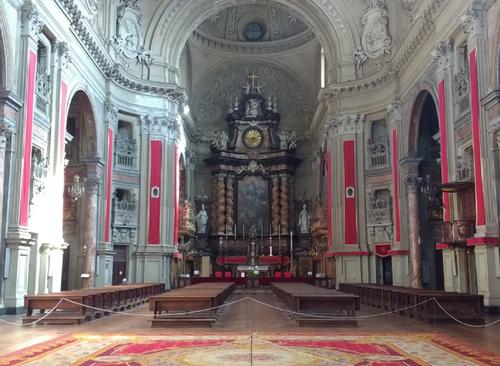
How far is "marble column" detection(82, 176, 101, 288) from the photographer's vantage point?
2103 cm

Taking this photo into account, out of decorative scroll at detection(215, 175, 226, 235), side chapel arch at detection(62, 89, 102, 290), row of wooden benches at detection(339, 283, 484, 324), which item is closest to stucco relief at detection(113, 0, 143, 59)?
side chapel arch at detection(62, 89, 102, 290)

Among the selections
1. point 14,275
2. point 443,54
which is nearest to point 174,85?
point 443,54

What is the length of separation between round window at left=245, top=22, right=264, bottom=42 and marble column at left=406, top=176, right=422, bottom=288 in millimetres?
18091

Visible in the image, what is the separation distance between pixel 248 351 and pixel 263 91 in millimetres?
30875

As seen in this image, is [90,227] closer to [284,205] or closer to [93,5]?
[93,5]

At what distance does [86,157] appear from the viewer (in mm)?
22047

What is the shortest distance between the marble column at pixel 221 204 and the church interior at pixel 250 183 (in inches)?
4.2

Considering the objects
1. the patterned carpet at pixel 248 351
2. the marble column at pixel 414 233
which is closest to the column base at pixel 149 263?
the marble column at pixel 414 233

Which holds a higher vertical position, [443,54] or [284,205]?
[443,54]

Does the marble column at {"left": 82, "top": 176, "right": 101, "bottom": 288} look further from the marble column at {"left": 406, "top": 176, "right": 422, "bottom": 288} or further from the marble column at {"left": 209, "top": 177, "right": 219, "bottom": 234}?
the marble column at {"left": 209, "top": 177, "right": 219, "bottom": 234}

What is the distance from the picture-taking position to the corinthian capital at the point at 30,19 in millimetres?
14531

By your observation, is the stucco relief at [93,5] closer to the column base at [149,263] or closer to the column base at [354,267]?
the column base at [149,263]

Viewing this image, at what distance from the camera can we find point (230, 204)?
3503 centimetres

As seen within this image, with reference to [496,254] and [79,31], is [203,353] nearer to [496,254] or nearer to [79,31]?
[496,254]
